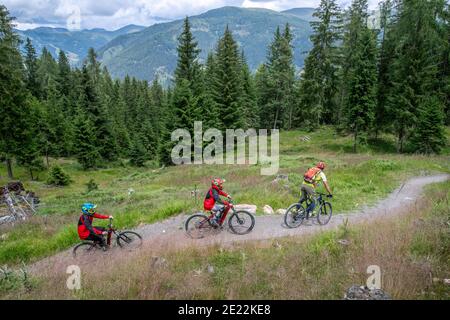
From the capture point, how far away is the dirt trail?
9734mm

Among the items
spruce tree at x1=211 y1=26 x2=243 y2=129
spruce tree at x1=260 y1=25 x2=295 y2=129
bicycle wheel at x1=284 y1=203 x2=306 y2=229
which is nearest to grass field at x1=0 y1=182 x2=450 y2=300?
bicycle wheel at x1=284 y1=203 x2=306 y2=229

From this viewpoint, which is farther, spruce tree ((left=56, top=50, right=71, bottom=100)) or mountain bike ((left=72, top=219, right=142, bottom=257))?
spruce tree ((left=56, top=50, right=71, bottom=100))

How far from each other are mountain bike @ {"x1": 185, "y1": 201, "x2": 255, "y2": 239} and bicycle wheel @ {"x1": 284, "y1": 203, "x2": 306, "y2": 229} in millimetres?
1519

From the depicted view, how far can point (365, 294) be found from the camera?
211 inches

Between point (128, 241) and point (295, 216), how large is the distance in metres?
6.69

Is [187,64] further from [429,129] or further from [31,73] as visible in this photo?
[31,73]

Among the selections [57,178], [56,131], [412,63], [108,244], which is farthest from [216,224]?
[56,131]

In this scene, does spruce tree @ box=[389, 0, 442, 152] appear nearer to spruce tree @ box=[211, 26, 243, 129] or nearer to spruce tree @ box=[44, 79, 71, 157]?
spruce tree @ box=[211, 26, 243, 129]

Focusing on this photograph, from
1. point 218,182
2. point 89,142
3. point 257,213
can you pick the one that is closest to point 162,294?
point 218,182

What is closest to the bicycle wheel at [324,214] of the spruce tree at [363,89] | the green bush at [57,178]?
the spruce tree at [363,89]

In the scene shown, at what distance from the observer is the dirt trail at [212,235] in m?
9.73

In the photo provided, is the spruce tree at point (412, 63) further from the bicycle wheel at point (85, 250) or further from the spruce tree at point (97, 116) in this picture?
the spruce tree at point (97, 116)
